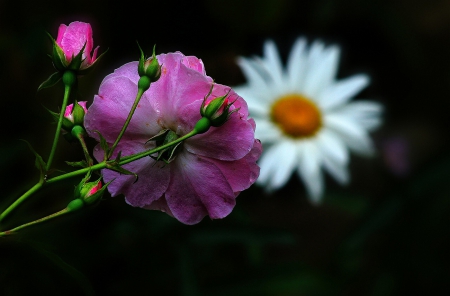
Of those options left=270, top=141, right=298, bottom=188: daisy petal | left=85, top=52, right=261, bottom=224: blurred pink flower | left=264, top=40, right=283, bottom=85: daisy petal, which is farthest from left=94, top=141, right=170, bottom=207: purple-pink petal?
left=264, top=40, right=283, bottom=85: daisy petal

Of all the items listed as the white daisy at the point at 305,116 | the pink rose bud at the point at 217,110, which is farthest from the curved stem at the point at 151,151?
the white daisy at the point at 305,116

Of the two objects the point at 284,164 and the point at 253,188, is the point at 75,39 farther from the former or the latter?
the point at 253,188

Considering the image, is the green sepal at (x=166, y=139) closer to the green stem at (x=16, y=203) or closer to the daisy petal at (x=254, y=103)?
the green stem at (x=16, y=203)

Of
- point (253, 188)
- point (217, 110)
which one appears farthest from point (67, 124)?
point (253, 188)

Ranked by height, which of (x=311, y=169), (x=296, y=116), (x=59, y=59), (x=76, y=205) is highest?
(x=296, y=116)

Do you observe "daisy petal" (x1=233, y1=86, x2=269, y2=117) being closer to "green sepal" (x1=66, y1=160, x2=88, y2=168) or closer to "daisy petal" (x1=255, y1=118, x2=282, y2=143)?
"daisy petal" (x1=255, y1=118, x2=282, y2=143)
